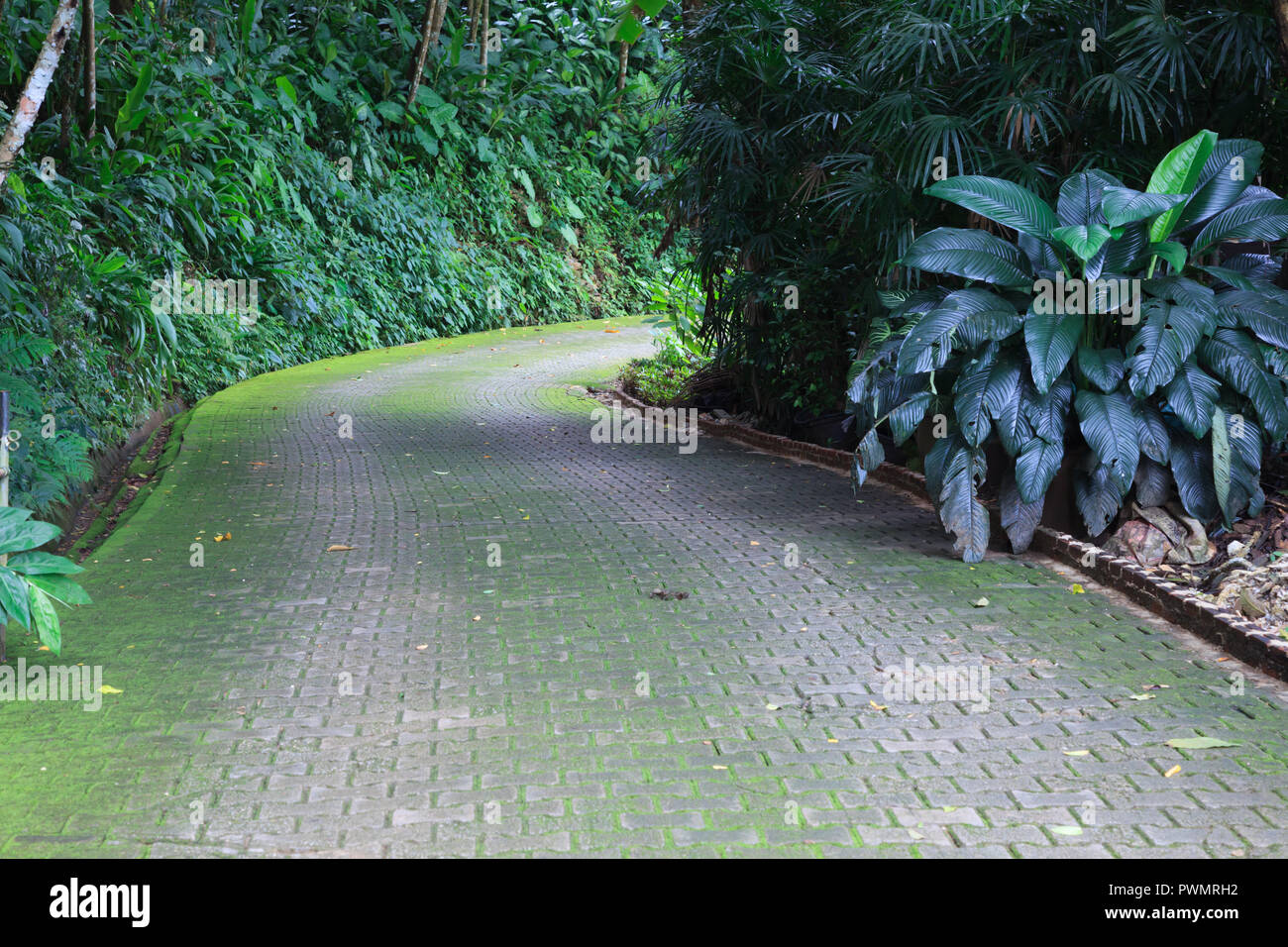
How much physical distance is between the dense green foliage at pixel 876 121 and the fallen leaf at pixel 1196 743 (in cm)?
412

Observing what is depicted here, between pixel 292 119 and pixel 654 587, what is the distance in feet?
51.9

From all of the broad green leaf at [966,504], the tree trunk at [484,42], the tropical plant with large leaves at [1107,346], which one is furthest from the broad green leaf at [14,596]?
the tree trunk at [484,42]

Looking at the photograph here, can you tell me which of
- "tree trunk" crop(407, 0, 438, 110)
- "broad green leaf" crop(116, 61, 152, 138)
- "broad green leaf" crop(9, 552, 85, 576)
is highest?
"tree trunk" crop(407, 0, 438, 110)

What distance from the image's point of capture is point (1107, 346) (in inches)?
273

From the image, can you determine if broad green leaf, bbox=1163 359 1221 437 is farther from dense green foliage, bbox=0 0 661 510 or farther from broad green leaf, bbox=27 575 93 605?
broad green leaf, bbox=27 575 93 605

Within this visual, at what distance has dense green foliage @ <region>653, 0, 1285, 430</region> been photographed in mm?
7125

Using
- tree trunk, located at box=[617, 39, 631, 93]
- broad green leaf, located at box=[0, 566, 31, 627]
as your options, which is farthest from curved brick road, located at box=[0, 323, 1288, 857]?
tree trunk, located at box=[617, 39, 631, 93]

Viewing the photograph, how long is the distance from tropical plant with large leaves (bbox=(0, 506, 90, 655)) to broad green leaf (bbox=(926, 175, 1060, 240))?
480cm

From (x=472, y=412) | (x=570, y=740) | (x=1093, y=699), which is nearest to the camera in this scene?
(x=570, y=740)

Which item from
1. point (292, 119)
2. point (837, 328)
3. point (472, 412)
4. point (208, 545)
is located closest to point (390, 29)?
point (292, 119)

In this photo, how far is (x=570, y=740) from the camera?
13.7 feet

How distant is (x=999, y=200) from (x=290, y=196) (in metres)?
14.9

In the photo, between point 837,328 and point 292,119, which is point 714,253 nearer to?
point 837,328

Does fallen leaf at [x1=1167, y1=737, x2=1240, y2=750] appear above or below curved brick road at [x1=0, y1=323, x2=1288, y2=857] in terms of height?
above
